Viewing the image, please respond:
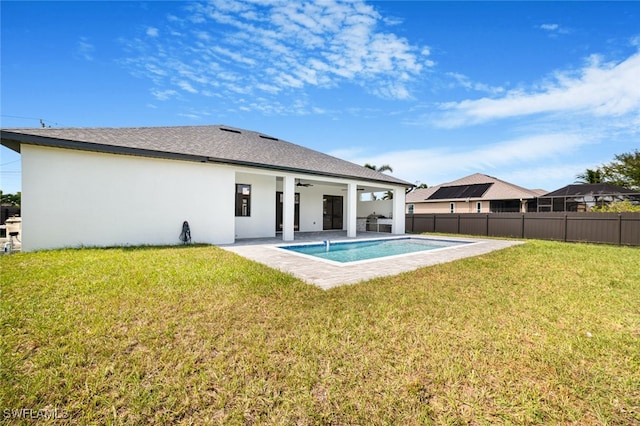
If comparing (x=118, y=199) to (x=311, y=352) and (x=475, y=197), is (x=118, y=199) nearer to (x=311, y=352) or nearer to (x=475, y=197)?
(x=311, y=352)

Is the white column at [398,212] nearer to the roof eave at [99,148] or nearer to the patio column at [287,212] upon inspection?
the patio column at [287,212]

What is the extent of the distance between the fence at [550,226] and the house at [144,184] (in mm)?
8936

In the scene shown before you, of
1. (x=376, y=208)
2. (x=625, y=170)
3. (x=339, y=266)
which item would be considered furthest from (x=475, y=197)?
(x=339, y=266)

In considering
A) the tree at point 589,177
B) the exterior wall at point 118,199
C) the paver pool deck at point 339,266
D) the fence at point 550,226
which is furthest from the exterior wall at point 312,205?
the tree at point 589,177

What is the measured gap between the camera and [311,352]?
9.40ft

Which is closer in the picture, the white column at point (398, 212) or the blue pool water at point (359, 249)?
the blue pool water at point (359, 249)

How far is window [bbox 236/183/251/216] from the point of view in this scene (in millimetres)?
14068

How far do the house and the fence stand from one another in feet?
29.3

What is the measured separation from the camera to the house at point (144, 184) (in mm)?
8344

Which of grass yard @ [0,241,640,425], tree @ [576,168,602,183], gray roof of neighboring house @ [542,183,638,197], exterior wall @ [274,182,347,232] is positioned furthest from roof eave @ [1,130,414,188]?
tree @ [576,168,602,183]

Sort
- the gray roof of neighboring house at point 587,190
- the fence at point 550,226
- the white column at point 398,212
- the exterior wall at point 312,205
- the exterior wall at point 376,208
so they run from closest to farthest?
1. the fence at point 550,226
2. the exterior wall at point 312,205
3. the white column at point 398,212
4. the exterior wall at point 376,208
5. the gray roof of neighboring house at point 587,190

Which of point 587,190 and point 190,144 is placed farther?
point 587,190

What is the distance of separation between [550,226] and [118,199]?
2043 cm

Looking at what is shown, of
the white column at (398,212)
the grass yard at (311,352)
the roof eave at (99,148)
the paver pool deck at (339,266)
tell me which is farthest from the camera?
the white column at (398,212)
